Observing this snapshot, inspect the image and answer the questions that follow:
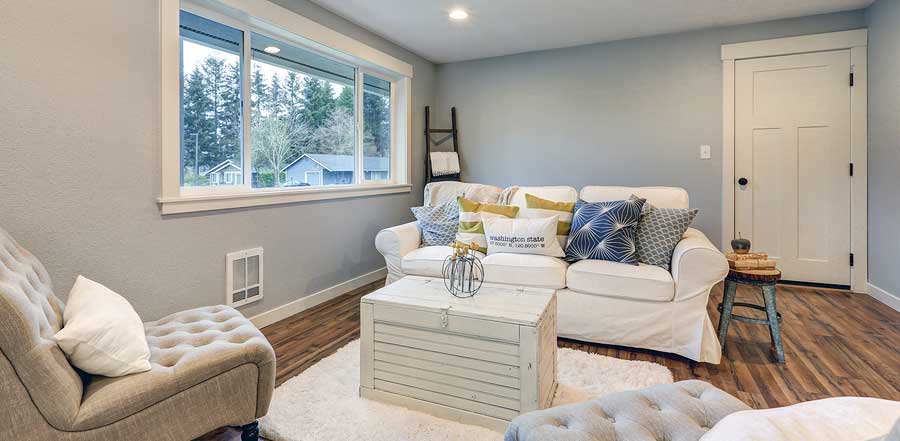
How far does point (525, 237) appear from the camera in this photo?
2.82 m

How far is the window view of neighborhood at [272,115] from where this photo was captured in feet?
8.34

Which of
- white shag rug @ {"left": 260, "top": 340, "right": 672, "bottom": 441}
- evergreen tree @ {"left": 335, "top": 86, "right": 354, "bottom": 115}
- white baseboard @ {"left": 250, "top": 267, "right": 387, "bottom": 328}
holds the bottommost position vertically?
white shag rug @ {"left": 260, "top": 340, "right": 672, "bottom": 441}

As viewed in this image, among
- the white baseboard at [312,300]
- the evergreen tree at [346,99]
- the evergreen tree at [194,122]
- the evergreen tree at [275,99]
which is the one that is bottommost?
the white baseboard at [312,300]

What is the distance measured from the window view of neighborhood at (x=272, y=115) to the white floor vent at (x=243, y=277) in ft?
1.56

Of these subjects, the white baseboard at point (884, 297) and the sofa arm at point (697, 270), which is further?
the white baseboard at point (884, 297)

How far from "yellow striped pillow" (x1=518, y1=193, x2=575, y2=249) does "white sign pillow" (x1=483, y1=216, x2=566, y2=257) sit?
0.10 metres

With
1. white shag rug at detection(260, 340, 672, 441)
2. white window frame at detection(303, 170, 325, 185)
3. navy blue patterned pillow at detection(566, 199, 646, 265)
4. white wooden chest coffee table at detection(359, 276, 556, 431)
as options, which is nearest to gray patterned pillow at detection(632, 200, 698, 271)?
navy blue patterned pillow at detection(566, 199, 646, 265)

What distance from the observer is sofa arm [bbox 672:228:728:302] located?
2.28 metres

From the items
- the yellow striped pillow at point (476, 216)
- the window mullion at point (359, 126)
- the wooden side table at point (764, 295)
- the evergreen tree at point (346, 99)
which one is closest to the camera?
the wooden side table at point (764, 295)

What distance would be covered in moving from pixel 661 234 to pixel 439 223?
1.50 metres

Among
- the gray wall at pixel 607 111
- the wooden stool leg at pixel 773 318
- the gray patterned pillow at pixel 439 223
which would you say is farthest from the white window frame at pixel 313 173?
the wooden stool leg at pixel 773 318

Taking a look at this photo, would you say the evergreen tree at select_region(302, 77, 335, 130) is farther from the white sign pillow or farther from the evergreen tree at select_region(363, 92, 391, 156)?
the white sign pillow

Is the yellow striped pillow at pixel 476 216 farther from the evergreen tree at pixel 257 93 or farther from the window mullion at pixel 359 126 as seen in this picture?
the evergreen tree at pixel 257 93

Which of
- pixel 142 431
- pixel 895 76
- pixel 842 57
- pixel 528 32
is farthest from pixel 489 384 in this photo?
pixel 842 57
